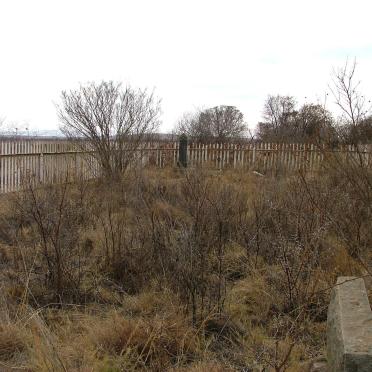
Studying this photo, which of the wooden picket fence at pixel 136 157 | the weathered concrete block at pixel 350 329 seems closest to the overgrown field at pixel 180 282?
the weathered concrete block at pixel 350 329

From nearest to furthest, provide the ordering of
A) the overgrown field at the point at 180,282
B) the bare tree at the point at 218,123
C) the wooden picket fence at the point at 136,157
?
the overgrown field at the point at 180,282 → the wooden picket fence at the point at 136,157 → the bare tree at the point at 218,123

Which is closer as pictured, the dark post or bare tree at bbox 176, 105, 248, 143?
the dark post

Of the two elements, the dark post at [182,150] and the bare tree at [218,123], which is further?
the bare tree at [218,123]

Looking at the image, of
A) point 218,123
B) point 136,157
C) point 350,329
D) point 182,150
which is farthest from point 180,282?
point 218,123

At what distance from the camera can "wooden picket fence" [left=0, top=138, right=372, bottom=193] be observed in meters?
8.71

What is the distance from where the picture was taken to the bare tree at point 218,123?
27781 millimetres

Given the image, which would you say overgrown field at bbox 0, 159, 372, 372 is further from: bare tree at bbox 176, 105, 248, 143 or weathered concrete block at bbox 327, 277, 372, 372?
bare tree at bbox 176, 105, 248, 143

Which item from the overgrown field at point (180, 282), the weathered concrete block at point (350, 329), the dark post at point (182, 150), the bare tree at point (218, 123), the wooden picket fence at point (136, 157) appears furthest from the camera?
the bare tree at point (218, 123)

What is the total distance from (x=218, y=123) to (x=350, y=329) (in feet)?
93.2

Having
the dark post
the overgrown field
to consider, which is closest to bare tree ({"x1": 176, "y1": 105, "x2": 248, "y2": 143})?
the dark post

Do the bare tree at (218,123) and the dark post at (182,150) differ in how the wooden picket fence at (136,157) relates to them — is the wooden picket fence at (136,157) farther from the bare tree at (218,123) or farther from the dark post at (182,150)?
the bare tree at (218,123)

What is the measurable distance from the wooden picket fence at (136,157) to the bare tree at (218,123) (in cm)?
1107

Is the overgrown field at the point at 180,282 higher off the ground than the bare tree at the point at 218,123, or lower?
lower

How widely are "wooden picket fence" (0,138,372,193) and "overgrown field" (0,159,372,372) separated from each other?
1580 millimetres
